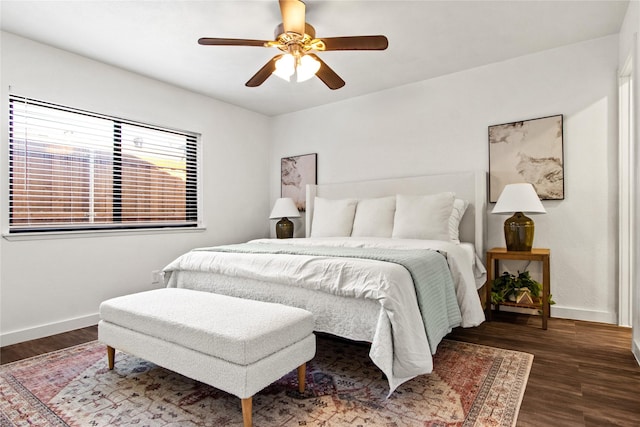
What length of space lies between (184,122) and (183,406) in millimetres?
3087

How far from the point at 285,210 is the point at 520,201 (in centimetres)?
259

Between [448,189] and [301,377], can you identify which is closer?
[301,377]

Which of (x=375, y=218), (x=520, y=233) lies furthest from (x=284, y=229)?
(x=520, y=233)

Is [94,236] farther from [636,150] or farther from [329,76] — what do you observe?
[636,150]

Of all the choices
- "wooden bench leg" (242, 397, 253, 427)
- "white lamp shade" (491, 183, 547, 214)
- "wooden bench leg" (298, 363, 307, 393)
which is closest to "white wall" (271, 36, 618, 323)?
"white lamp shade" (491, 183, 547, 214)

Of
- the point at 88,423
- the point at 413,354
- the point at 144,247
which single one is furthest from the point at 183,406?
the point at 144,247

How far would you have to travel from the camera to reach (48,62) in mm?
2920

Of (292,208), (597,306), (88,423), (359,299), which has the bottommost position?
(88,423)

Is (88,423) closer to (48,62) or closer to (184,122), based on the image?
(48,62)

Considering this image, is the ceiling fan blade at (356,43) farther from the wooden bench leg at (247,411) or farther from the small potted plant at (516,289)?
the small potted plant at (516,289)

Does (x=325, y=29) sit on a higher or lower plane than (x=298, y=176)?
higher

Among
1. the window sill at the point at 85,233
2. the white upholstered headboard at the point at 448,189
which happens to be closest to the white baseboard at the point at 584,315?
the white upholstered headboard at the point at 448,189

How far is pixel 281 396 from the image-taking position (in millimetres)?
1814

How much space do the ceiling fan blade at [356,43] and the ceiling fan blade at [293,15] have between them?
186 millimetres
